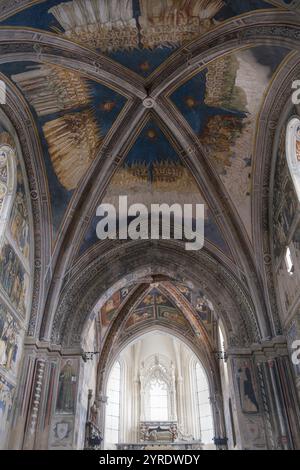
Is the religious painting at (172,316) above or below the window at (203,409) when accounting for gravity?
above

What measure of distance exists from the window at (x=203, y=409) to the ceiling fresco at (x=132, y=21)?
17742 mm

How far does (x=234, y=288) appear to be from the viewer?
46.4 ft

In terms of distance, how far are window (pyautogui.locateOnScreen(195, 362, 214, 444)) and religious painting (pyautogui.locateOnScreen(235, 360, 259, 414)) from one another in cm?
1017

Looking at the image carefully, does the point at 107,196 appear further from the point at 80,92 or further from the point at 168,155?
the point at 80,92

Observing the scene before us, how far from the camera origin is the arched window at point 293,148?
36.0ft

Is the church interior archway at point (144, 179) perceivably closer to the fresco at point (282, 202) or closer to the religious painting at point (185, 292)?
the fresco at point (282, 202)

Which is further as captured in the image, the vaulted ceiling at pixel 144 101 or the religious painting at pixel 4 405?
the religious painting at pixel 4 405

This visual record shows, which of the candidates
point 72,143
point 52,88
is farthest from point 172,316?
point 52,88

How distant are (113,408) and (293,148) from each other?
18.4 m

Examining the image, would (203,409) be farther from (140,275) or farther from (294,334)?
(294,334)

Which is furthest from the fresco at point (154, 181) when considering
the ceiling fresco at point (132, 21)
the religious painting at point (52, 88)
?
the ceiling fresco at point (132, 21)

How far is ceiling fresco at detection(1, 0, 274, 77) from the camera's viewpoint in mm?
9641

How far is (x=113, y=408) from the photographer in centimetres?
2302

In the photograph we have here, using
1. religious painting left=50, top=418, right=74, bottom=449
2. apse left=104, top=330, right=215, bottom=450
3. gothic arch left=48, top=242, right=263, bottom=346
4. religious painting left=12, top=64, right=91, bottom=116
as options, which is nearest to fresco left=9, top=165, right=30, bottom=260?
religious painting left=12, top=64, right=91, bottom=116
